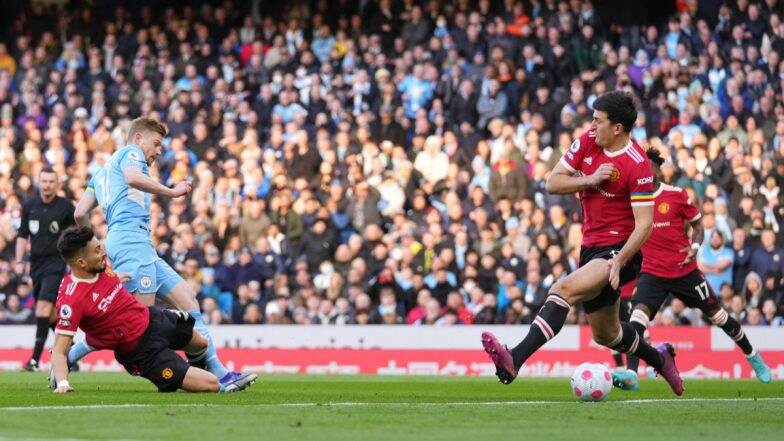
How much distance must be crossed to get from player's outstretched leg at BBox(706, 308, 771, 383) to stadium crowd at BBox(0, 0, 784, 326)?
15.2ft

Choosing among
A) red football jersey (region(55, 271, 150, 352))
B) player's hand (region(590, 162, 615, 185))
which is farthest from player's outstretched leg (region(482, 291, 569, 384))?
red football jersey (region(55, 271, 150, 352))

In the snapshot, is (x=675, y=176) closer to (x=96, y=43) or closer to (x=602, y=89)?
(x=602, y=89)

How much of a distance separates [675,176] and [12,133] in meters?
12.4

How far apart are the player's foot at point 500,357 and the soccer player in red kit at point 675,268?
4.40m

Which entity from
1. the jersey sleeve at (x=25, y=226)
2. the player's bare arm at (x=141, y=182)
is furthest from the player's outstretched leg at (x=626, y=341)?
the jersey sleeve at (x=25, y=226)

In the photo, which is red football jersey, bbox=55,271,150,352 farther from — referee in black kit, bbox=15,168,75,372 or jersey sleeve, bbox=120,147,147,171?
referee in black kit, bbox=15,168,75,372

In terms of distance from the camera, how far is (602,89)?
2339 cm

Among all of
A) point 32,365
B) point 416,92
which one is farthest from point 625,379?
point 416,92

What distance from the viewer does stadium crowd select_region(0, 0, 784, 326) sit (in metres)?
21.2

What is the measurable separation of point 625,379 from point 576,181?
268cm

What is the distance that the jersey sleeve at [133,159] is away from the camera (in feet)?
40.4

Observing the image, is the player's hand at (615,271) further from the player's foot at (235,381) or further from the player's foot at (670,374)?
Answer: the player's foot at (235,381)

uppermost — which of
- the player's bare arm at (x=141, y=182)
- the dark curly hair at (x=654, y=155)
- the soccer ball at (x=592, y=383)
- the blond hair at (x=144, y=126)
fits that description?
the blond hair at (x=144, y=126)

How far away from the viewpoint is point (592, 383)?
10.9 m
